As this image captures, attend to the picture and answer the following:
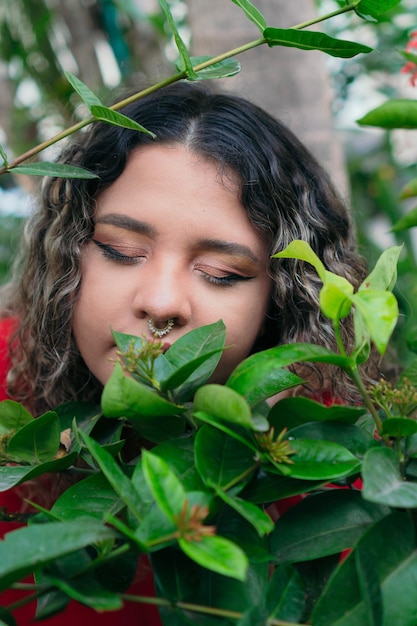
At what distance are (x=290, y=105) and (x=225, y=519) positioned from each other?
1.28 meters

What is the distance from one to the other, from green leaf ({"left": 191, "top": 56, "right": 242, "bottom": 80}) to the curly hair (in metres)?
0.24

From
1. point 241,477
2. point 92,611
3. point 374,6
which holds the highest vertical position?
point 374,6

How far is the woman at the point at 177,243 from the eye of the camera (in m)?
0.97

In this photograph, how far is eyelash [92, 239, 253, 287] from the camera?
3.23ft

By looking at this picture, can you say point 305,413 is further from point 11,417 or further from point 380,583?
point 11,417

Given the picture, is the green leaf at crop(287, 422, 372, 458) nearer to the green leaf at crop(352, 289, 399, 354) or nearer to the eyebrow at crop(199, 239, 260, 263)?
the green leaf at crop(352, 289, 399, 354)

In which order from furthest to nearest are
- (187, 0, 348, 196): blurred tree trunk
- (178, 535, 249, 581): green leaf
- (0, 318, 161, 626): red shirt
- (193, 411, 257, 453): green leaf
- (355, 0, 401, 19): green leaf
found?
(187, 0, 348, 196): blurred tree trunk
(0, 318, 161, 626): red shirt
(355, 0, 401, 19): green leaf
(193, 411, 257, 453): green leaf
(178, 535, 249, 581): green leaf

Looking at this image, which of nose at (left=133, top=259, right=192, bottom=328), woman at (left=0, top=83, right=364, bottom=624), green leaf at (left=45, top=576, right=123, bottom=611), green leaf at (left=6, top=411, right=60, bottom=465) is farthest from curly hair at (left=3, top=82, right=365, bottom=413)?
green leaf at (left=45, top=576, right=123, bottom=611)

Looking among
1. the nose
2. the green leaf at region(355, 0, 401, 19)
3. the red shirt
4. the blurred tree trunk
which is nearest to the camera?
the green leaf at region(355, 0, 401, 19)

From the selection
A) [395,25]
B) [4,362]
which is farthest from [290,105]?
[395,25]

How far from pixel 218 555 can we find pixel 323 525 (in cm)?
18

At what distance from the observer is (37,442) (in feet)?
2.35

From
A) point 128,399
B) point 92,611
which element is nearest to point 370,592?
point 128,399

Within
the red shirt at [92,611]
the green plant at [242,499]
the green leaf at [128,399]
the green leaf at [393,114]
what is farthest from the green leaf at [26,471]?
the red shirt at [92,611]
